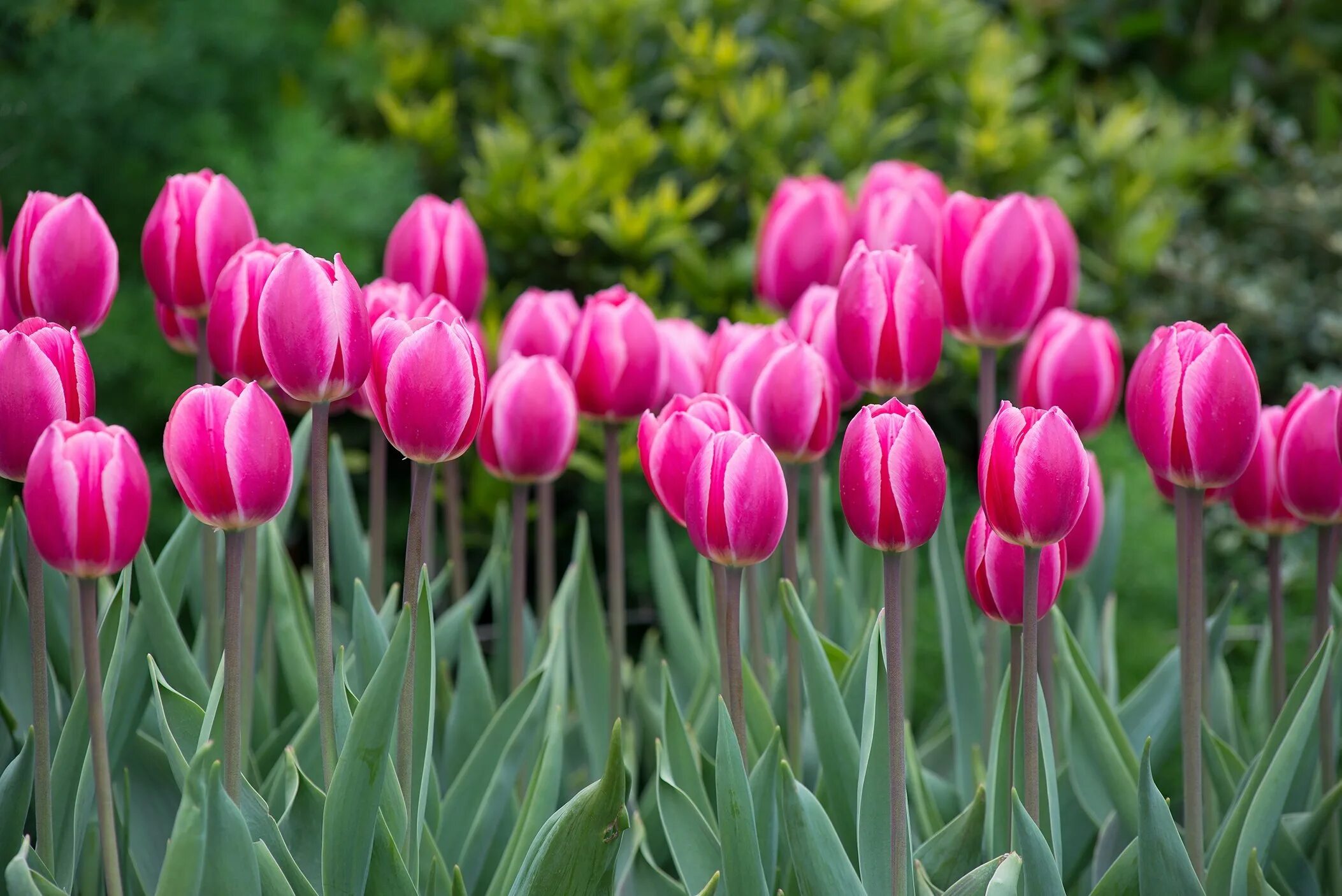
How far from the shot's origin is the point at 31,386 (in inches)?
34.9

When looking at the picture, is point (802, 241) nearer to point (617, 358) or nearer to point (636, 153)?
point (617, 358)

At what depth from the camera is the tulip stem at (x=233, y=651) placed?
0.90m

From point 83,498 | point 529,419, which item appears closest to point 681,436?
point 529,419

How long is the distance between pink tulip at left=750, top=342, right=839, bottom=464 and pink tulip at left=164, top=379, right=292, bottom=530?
443mm

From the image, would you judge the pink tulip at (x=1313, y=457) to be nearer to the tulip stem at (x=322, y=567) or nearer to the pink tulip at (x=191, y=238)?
the tulip stem at (x=322, y=567)

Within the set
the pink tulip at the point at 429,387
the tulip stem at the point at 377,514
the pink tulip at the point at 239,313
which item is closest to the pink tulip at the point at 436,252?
the tulip stem at the point at 377,514

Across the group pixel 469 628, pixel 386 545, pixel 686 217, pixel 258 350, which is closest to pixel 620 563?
pixel 469 628

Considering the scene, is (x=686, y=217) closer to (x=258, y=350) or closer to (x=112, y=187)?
(x=112, y=187)

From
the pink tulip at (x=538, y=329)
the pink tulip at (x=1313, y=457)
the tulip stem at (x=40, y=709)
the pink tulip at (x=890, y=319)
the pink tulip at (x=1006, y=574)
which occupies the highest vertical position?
the pink tulip at (x=890, y=319)

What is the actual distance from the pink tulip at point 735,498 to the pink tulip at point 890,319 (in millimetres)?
220

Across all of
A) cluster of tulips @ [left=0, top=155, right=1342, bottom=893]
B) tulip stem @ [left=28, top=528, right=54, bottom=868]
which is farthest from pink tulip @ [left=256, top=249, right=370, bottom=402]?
tulip stem @ [left=28, top=528, right=54, bottom=868]

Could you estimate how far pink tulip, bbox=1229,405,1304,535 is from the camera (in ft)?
3.86

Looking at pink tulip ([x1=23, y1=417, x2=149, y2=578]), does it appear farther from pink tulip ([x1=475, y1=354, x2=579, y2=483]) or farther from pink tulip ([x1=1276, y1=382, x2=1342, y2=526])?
pink tulip ([x1=1276, y1=382, x2=1342, y2=526])

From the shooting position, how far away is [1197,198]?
10.7 feet
